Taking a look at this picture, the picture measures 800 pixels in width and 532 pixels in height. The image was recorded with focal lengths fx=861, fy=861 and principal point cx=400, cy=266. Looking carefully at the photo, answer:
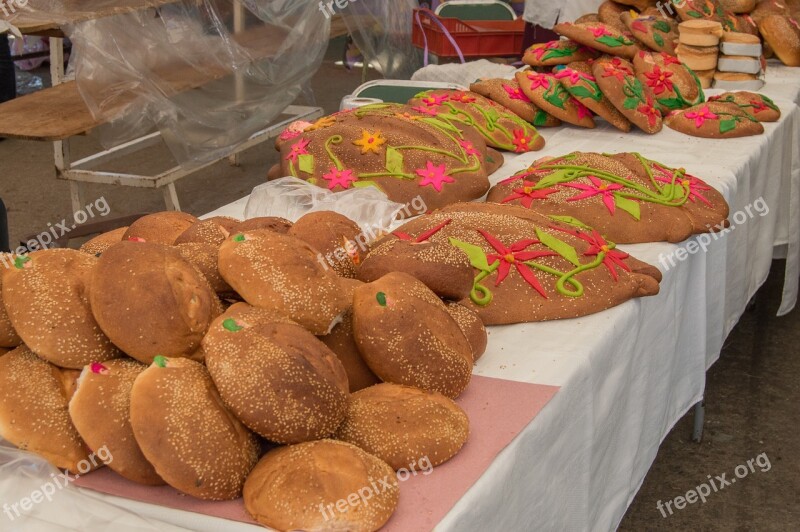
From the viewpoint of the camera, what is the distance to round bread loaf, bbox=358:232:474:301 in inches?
56.1

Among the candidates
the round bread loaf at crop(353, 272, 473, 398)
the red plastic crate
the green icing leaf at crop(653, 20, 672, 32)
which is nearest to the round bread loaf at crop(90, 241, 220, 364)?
the round bread loaf at crop(353, 272, 473, 398)

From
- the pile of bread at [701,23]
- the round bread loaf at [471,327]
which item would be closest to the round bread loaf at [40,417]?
the round bread loaf at [471,327]

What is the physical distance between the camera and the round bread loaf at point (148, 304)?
3.70 feet

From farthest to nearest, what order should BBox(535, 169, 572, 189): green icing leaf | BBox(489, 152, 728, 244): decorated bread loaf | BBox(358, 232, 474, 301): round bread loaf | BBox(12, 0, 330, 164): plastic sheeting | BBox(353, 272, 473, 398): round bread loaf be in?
BBox(12, 0, 330, 164): plastic sheeting < BBox(535, 169, 572, 189): green icing leaf < BBox(489, 152, 728, 244): decorated bread loaf < BBox(358, 232, 474, 301): round bread loaf < BBox(353, 272, 473, 398): round bread loaf

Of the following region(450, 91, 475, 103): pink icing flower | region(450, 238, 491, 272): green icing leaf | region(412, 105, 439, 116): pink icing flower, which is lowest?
region(450, 91, 475, 103): pink icing flower

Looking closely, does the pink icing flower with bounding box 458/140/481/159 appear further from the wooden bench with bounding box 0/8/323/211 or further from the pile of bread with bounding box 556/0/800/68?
the wooden bench with bounding box 0/8/323/211

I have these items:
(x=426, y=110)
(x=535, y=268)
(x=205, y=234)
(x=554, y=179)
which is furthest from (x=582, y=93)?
(x=205, y=234)

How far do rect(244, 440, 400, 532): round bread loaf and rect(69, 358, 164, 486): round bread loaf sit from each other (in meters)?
0.15

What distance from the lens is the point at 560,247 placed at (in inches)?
67.8

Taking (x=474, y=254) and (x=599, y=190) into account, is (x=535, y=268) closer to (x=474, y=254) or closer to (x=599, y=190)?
(x=474, y=254)

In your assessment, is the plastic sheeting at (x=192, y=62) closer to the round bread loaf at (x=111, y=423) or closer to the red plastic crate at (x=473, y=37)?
the red plastic crate at (x=473, y=37)

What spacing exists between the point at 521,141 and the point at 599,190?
650 mm

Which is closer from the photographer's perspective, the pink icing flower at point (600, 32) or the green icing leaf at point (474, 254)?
the green icing leaf at point (474, 254)

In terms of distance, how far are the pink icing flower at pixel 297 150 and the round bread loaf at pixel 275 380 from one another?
3.74ft
